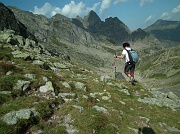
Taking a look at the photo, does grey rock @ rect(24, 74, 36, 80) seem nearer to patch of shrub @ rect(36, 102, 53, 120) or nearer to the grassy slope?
the grassy slope

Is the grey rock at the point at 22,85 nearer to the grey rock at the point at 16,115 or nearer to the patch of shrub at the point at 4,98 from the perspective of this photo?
the patch of shrub at the point at 4,98

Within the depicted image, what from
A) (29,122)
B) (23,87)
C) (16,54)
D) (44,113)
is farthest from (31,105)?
(16,54)

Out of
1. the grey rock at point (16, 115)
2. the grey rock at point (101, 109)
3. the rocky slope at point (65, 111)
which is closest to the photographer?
the grey rock at point (16, 115)

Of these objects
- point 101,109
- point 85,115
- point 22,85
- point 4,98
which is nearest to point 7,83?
point 22,85

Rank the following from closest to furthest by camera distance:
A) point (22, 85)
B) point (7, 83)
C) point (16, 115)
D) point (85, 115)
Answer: point (16, 115)
point (85, 115)
point (7, 83)
point (22, 85)

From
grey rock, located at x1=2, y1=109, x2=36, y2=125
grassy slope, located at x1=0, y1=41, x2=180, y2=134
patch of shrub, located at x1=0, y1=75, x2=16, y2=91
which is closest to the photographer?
grey rock, located at x1=2, y1=109, x2=36, y2=125

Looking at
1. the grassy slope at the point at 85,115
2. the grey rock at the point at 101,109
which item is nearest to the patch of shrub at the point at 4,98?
the grassy slope at the point at 85,115

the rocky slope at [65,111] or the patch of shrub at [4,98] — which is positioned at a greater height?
the patch of shrub at [4,98]

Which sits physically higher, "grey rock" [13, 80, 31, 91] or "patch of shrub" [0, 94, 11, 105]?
"grey rock" [13, 80, 31, 91]

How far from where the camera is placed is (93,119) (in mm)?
13695

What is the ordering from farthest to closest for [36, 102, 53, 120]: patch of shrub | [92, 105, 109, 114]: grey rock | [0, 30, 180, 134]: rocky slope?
[92, 105, 109, 114]: grey rock < [36, 102, 53, 120]: patch of shrub < [0, 30, 180, 134]: rocky slope

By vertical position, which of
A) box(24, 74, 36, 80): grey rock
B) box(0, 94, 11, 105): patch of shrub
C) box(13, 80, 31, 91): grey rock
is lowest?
box(0, 94, 11, 105): patch of shrub

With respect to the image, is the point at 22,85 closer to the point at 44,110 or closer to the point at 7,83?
the point at 7,83

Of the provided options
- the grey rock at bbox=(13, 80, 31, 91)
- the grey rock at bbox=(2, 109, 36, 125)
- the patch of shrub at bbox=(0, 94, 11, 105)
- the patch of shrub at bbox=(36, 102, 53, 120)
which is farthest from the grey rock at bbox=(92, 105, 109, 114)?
the patch of shrub at bbox=(0, 94, 11, 105)
